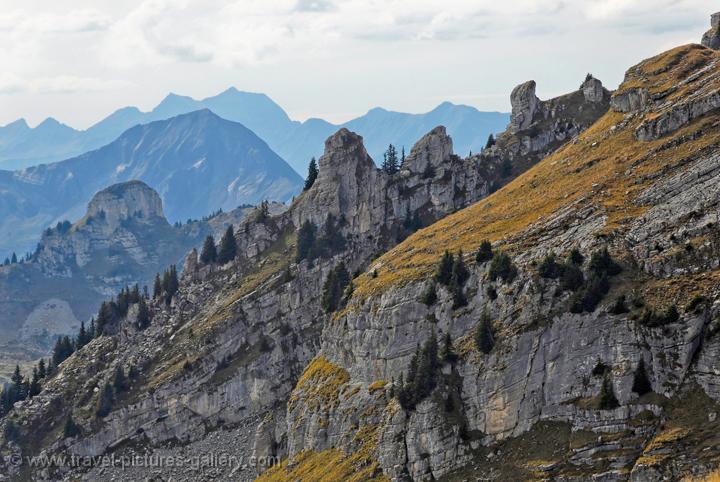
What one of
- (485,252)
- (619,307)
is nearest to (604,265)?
(619,307)

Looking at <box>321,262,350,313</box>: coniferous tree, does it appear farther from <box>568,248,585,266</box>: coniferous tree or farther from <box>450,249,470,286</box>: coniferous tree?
<box>568,248,585,266</box>: coniferous tree

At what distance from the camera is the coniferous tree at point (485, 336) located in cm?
11681

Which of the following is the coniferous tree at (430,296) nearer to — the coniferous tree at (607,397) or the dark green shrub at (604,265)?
the dark green shrub at (604,265)

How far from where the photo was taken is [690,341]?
98.4m

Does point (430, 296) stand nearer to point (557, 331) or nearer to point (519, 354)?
point (519, 354)

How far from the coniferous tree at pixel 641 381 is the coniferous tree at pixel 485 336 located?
67.8 ft

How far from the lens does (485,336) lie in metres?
117

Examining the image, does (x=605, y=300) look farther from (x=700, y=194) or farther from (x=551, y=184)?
(x=551, y=184)

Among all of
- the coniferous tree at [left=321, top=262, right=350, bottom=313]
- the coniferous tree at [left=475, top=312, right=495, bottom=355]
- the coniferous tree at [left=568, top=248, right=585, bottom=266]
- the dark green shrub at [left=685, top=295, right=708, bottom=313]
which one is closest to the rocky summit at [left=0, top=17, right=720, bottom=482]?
the dark green shrub at [left=685, top=295, right=708, bottom=313]

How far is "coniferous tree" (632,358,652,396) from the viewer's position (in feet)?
328

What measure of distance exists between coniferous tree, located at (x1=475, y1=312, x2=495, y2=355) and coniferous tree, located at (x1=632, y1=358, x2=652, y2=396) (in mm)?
20667

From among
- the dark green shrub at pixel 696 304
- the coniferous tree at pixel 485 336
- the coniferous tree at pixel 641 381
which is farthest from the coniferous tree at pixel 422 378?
Result: the dark green shrub at pixel 696 304

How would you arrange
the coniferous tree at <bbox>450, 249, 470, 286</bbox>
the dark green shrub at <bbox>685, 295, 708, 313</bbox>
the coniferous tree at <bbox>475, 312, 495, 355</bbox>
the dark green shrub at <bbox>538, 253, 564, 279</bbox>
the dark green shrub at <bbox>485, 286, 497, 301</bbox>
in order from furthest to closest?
the coniferous tree at <bbox>450, 249, 470, 286</bbox>
the dark green shrub at <bbox>485, 286, 497, 301</bbox>
the coniferous tree at <bbox>475, 312, 495, 355</bbox>
the dark green shrub at <bbox>538, 253, 564, 279</bbox>
the dark green shrub at <bbox>685, 295, 708, 313</bbox>

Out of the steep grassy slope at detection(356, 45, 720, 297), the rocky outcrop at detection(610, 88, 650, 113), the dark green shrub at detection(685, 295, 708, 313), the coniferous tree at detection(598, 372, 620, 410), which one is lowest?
the coniferous tree at detection(598, 372, 620, 410)
